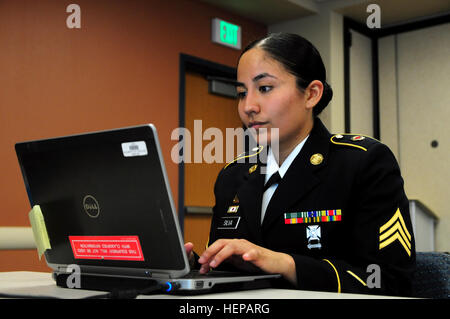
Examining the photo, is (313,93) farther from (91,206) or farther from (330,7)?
(330,7)

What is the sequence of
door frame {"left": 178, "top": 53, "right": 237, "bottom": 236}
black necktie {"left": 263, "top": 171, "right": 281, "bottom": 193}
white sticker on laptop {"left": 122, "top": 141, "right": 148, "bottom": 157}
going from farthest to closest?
door frame {"left": 178, "top": 53, "right": 237, "bottom": 236}
black necktie {"left": 263, "top": 171, "right": 281, "bottom": 193}
white sticker on laptop {"left": 122, "top": 141, "right": 148, "bottom": 157}

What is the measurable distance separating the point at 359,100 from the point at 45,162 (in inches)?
150

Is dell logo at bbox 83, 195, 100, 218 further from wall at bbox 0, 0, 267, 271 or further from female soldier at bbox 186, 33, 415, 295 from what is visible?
wall at bbox 0, 0, 267, 271

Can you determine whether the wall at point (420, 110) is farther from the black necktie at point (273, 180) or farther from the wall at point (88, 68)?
the black necktie at point (273, 180)

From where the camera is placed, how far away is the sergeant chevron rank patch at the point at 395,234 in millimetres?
1127

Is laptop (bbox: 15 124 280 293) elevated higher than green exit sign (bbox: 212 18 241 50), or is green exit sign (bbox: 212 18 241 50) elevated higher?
green exit sign (bbox: 212 18 241 50)

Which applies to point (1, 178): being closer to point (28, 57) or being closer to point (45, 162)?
point (28, 57)

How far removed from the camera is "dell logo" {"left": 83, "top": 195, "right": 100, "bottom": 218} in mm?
912

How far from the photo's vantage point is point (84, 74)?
3166mm

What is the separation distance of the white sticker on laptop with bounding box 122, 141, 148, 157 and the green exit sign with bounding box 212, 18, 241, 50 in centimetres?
322

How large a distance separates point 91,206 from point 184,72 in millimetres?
2919

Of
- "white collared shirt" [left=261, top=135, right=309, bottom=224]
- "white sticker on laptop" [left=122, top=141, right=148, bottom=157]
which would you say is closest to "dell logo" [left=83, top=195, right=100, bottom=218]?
"white sticker on laptop" [left=122, top=141, right=148, bottom=157]

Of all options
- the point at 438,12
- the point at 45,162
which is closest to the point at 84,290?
Result: the point at 45,162

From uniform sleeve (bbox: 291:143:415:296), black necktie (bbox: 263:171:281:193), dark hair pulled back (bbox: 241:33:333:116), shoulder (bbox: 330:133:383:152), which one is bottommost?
uniform sleeve (bbox: 291:143:415:296)
